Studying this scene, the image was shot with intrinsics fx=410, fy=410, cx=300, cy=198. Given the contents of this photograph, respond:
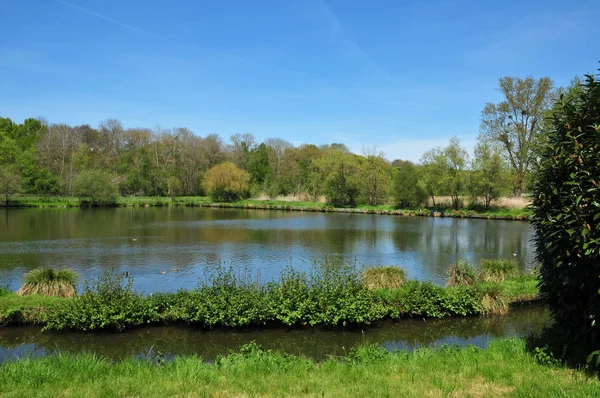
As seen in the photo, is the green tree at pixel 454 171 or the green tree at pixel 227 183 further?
the green tree at pixel 227 183

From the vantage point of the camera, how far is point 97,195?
66812 mm

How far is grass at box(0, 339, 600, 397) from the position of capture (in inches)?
223

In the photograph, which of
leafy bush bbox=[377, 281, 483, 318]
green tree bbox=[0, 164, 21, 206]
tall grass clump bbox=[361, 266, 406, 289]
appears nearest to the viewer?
leafy bush bbox=[377, 281, 483, 318]

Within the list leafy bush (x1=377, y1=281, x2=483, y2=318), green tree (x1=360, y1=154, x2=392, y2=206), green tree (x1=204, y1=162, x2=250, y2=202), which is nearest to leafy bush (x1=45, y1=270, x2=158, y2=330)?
leafy bush (x1=377, y1=281, x2=483, y2=318)

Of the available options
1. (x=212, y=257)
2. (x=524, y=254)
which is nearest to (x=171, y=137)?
(x=212, y=257)

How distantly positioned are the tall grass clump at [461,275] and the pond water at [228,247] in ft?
6.06

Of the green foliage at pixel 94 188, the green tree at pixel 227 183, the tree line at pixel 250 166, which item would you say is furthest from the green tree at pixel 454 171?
the green foliage at pixel 94 188

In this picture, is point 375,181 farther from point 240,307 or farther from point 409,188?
point 240,307

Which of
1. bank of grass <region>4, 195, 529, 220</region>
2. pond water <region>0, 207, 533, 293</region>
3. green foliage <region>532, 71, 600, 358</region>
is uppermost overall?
green foliage <region>532, 71, 600, 358</region>

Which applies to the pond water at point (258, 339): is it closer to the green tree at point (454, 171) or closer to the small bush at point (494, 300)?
the small bush at point (494, 300)

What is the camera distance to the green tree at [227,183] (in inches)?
3031

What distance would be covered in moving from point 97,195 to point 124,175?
1840 cm

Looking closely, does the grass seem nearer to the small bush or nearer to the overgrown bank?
the overgrown bank

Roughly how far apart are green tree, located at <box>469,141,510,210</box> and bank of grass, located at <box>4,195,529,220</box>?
229 cm
